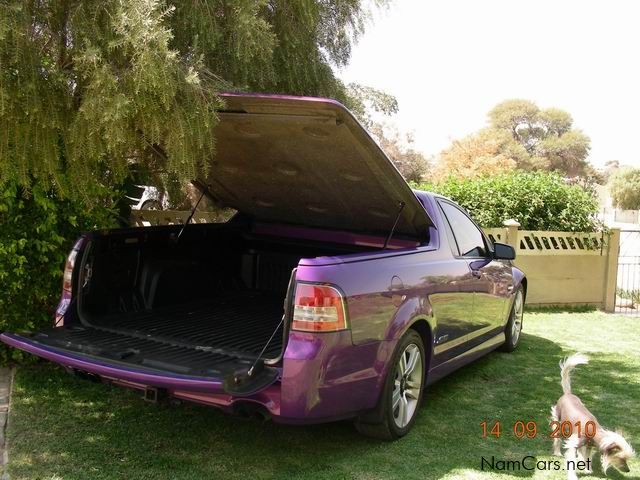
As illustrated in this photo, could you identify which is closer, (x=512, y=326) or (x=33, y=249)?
(x=33, y=249)

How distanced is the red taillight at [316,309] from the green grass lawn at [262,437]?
95cm

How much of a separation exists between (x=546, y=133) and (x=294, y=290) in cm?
6109

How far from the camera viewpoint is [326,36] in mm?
7434

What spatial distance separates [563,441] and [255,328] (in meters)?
2.34

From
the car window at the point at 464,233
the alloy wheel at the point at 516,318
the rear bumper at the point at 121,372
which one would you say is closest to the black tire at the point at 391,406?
the rear bumper at the point at 121,372

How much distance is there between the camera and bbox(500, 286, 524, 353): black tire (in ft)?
23.5

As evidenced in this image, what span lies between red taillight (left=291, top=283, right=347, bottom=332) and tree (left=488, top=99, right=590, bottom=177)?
55757mm

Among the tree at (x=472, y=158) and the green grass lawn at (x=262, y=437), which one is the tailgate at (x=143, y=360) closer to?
the green grass lawn at (x=262, y=437)

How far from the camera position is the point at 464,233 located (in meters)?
5.99

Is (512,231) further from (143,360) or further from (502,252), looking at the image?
(143,360)

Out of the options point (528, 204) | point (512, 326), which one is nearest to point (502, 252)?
point (512, 326)

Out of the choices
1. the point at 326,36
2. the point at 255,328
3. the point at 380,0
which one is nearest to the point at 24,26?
the point at 255,328

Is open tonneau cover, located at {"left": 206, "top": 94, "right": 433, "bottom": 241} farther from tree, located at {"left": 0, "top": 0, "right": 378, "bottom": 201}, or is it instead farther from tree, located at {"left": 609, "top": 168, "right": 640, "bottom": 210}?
tree, located at {"left": 609, "top": 168, "right": 640, "bottom": 210}
